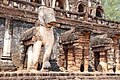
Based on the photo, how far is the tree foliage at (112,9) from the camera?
33656 mm

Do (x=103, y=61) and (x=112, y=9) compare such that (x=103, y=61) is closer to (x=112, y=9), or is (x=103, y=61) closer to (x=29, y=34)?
(x=29, y=34)

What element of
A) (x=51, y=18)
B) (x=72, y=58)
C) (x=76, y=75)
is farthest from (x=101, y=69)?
(x=51, y=18)

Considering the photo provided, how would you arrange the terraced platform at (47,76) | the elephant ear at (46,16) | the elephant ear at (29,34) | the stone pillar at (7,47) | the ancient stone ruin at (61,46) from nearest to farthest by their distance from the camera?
the terraced platform at (47,76) < the elephant ear at (46,16) < the elephant ear at (29,34) < the ancient stone ruin at (61,46) < the stone pillar at (7,47)

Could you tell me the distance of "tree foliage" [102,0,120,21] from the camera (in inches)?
1325

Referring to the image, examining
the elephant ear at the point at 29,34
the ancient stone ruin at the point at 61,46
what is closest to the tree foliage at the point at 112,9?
the ancient stone ruin at the point at 61,46

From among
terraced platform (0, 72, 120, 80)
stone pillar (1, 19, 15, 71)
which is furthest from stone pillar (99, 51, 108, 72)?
stone pillar (1, 19, 15, 71)

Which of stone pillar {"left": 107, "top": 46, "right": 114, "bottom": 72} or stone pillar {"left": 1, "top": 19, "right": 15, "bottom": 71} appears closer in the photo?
stone pillar {"left": 107, "top": 46, "right": 114, "bottom": 72}

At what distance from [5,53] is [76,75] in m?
4.35

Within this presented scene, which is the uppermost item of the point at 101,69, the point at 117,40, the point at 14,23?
→ the point at 14,23

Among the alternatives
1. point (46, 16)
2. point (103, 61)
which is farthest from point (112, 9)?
point (46, 16)

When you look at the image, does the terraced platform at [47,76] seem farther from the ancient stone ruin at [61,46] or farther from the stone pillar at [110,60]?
the stone pillar at [110,60]

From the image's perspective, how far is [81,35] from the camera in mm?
11023

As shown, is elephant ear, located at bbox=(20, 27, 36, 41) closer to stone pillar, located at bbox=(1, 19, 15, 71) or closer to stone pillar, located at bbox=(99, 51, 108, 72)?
stone pillar, located at bbox=(1, 19, 15, 71)

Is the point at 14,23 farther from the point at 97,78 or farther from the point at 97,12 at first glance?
the point at 97,12
